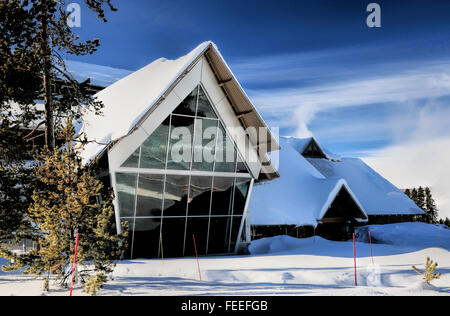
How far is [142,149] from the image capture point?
16.7 metres

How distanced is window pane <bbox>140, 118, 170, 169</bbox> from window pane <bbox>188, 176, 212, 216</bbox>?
190cm

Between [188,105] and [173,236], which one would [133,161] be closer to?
[188,105]

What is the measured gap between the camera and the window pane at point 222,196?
1866cm

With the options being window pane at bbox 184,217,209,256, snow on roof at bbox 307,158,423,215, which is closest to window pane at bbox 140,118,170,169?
window pane at bbox 184,217,209,256

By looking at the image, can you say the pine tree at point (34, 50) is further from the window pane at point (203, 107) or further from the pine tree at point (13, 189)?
the window pane at point (203, 107)

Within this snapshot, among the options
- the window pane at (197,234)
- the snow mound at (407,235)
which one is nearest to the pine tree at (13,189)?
the window pane at (197,234)

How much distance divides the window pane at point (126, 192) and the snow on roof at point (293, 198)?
11.0 metres

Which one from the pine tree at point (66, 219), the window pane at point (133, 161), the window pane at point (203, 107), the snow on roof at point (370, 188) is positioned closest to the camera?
the pine tree at point (66, 219)

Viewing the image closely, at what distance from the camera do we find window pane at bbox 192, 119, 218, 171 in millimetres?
18109

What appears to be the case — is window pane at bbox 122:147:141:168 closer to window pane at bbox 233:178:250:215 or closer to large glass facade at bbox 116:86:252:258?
large glass facade at bbox 116:86:252:258

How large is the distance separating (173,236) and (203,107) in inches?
257
